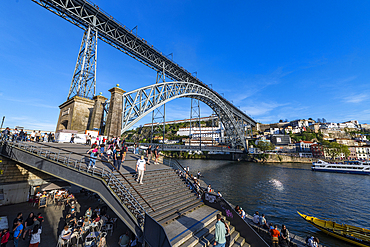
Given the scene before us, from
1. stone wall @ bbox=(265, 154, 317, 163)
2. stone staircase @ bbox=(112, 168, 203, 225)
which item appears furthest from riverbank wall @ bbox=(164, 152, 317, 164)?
stone staircase @ bbox=(112, 168, 203, 225)

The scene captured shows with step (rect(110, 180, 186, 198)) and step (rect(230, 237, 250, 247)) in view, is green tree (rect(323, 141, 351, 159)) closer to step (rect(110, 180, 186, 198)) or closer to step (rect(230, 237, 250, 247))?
step (rect(230, 237, 250, 247))

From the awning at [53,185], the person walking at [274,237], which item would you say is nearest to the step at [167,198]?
the person walking at [274,237]

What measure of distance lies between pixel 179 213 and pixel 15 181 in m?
12.9

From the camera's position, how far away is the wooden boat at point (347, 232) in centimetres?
818

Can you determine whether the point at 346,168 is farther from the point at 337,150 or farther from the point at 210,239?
the point at 210,239

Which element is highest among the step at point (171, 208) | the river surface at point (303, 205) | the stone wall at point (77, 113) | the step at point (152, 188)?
the stone wall at point (77, 113)

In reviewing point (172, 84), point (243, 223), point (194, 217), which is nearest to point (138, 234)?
point (194, 217)

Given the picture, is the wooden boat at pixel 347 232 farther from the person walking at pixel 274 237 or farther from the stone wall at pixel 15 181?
the stone wall at pixel 15 181

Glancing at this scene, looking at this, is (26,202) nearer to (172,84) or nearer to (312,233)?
(312,233)

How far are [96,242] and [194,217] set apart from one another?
415 centimetres

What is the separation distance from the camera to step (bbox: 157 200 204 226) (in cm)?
575

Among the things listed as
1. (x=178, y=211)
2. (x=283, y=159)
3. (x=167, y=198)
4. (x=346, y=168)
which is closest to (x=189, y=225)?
(x=178, y=211)

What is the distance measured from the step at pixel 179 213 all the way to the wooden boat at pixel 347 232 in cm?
847

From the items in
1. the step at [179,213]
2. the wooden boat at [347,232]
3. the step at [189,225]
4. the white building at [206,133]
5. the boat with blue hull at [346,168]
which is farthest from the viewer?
the white building at [206,133]
